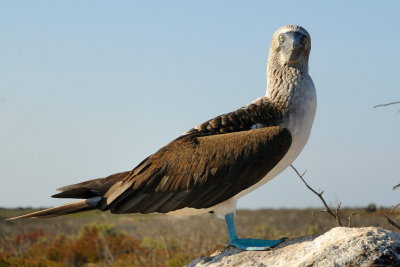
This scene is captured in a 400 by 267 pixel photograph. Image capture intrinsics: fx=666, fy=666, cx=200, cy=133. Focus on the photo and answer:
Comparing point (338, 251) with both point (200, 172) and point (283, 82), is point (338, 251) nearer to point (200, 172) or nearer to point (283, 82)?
point (200, 172)

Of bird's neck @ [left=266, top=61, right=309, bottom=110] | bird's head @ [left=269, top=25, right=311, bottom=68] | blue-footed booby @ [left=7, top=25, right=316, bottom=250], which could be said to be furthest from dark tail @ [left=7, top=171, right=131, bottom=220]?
bird's head @ [left=269, top=25, right=311, bottom=68]

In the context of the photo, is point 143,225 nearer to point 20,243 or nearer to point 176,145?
point 20,243

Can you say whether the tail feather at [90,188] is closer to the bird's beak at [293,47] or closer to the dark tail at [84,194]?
the dark tail at [84,194]

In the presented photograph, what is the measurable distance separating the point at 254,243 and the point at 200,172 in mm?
774

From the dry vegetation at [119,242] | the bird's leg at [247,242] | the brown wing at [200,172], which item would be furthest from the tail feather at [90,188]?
the dry vegetation at [119,242]

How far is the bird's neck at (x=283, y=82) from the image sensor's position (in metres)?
6.04

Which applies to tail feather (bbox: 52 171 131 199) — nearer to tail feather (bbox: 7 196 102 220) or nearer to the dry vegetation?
tail feather (bbox: 7 196 102 220)

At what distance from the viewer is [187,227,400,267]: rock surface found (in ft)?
16.4

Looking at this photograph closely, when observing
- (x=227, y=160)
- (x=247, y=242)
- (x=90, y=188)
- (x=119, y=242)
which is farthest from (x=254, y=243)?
(x=119, y=242)

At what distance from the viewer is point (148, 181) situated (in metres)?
5.93

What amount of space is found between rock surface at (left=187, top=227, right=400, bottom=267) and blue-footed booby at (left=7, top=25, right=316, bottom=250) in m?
0.16

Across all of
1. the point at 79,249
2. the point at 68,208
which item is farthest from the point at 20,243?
the point at 68,208

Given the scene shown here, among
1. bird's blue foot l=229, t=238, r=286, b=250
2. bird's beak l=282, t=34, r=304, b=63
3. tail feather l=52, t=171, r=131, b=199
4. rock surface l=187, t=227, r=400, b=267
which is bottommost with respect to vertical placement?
rock surface l=187, t=227, r=400, b=267

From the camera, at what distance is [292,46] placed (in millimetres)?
6203
